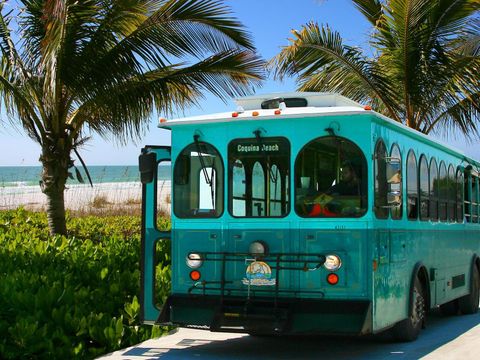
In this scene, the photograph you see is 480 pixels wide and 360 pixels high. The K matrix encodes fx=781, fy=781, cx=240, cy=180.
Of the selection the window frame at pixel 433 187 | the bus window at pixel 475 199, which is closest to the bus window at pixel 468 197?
the bus window at pixel 475 199

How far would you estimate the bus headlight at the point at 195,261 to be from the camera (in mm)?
8219

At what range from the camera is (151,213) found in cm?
869

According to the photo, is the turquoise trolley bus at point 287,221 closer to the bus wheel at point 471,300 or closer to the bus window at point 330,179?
the bus window at point 330,179

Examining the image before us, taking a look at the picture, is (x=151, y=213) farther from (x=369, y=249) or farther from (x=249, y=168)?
(x=369, y=249)

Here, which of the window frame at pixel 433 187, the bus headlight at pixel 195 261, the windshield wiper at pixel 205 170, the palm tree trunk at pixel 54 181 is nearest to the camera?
the bus headlight at pixel 195 261

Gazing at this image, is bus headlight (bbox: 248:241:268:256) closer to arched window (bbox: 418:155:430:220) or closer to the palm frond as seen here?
arched window (bbox: 418:155:430:220)

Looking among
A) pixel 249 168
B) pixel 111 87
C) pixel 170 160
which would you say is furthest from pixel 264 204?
pixel 111 87

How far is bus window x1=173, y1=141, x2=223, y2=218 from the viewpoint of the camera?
27.3ft

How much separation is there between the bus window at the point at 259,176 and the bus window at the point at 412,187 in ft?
5.90

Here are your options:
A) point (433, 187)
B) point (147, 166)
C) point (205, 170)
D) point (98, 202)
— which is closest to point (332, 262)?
point (205, 170)

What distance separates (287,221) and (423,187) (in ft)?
8.41

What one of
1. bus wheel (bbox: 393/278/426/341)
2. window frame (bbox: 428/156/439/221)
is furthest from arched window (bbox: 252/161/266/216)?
window frame (bbox: 428/156/439/221)

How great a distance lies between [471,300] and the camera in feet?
40.2

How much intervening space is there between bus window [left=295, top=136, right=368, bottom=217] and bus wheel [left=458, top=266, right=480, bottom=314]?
17.3ft
